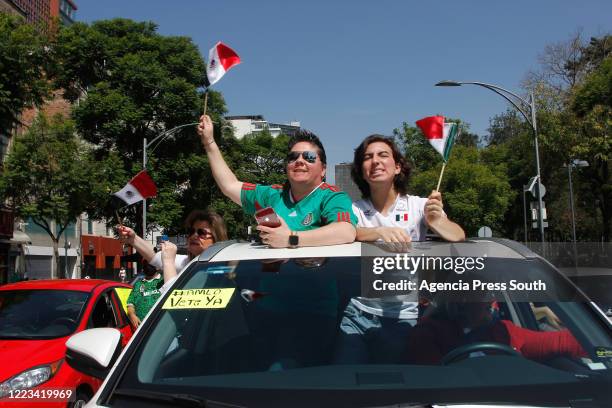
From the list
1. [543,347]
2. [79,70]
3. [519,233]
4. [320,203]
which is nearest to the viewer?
[543,347]

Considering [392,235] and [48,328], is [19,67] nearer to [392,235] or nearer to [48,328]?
[48,328]

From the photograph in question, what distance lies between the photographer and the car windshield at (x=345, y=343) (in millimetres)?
2156

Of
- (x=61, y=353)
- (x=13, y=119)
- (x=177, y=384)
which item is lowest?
(x=61, y=353)

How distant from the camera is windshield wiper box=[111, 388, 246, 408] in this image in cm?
207

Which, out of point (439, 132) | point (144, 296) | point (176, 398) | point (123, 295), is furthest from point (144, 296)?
point (176, 398)

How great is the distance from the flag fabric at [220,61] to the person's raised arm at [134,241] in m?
1.13

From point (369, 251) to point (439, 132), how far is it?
147cm

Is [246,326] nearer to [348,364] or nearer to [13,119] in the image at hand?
[348,364]

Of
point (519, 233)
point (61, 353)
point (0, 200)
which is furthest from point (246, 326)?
point (519, 233)

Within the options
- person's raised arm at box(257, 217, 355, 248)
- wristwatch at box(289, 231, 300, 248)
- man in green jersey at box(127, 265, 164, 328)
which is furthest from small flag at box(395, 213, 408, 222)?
man in green jersey at box(127, 265, 164, 328)

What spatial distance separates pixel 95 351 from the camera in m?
2.48

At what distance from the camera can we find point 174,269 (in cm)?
430

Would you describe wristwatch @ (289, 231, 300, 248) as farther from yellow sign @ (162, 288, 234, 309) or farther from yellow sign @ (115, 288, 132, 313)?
yellow sign @ (115, 288, 132, 313)

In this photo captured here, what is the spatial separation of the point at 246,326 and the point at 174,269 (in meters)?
1.68
